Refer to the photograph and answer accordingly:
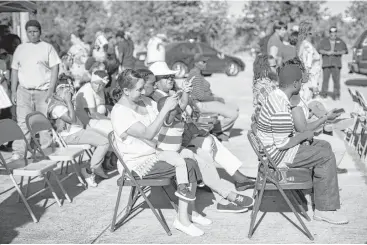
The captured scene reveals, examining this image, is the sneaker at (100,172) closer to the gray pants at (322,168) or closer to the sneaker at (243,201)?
the sneaker at (243,201)

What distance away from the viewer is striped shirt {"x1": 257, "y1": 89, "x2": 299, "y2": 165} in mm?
4238

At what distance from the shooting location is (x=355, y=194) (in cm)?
537

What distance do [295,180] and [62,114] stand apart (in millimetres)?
2848

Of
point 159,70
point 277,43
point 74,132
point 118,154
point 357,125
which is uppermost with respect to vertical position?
point 277,43

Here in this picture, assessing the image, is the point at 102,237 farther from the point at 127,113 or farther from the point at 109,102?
the point at 109,102

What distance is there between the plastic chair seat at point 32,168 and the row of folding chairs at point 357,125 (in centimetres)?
409

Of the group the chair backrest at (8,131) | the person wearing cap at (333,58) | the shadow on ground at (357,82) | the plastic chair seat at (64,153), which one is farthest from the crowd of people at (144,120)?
the shadow on ground at (357,82)

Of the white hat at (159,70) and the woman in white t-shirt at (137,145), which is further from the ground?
the white hat at (159,70)

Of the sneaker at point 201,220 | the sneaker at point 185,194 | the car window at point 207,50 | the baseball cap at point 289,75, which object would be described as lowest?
A: the sneaker at point 201,220

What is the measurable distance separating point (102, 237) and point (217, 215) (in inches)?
43.7

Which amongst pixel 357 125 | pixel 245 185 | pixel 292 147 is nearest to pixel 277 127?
pixel 292 147

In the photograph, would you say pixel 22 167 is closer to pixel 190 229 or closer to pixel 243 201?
pixel 190 229

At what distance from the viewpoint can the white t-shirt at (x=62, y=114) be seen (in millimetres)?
5875

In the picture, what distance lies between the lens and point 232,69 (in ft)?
65.8
